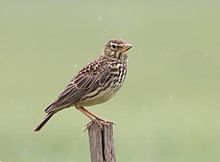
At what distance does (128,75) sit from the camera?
2061 cm

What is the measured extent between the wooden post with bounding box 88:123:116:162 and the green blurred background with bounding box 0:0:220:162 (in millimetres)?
4957

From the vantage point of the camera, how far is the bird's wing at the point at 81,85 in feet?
28.1

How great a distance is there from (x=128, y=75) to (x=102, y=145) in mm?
13105

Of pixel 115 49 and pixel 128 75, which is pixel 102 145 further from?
pixel 128 75

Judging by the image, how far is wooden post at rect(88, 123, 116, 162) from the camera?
7.46 meters

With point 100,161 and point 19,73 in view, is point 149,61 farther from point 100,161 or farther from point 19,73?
point 100,161

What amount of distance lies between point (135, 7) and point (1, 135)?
58.6ft

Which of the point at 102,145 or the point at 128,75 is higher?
the point at 128,75

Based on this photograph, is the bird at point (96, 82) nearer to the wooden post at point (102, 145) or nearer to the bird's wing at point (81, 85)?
the bird's wing at point (81, 85)

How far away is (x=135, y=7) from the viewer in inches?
1284

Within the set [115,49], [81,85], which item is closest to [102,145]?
[81,85]

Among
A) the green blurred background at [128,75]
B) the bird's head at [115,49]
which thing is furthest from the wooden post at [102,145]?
the green blurred background at [128,75]

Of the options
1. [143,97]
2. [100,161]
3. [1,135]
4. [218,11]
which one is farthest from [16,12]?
[100,161]

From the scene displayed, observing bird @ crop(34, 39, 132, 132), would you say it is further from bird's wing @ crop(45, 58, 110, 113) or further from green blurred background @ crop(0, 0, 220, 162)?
green blurred background @ crop(0, 0, 220, 162)
